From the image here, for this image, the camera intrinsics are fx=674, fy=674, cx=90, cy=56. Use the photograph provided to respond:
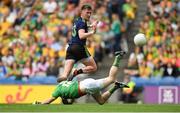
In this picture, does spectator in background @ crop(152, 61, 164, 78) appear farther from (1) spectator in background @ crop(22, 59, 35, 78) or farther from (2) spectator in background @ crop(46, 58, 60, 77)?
(1) spectator in background @ crop(22, 59, 35, 78)

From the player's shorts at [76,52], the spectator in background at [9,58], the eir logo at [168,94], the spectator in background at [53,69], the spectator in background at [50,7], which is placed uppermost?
the spectator in background at [50,7]

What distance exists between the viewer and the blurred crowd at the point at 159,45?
864 inches

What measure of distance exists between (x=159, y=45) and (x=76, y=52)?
7.24 meters

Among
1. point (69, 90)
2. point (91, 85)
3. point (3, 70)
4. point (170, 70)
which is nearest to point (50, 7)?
point (3, 70)

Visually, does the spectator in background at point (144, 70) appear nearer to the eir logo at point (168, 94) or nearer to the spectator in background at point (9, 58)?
the eir logo at point (168, 94)

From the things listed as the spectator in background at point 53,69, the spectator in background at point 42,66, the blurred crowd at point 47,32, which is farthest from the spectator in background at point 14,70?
the spectator in background at point 53,69

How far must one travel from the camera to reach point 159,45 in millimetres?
22703

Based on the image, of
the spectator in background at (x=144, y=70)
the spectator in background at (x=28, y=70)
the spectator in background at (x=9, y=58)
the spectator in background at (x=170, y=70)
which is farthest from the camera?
the spectator in background at (x=9, y=58)

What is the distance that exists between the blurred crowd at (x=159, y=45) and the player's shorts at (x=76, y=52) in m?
5.84

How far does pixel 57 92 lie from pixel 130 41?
11.6 metres

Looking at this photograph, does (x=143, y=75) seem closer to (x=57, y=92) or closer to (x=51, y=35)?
(x=51, y=35)

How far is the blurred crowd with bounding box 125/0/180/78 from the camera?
2194 cm

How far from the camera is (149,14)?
2433cm

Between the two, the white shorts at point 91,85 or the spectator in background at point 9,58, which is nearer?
the white shorts at point 91,85
